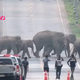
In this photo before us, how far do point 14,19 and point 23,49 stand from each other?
27.0 metres

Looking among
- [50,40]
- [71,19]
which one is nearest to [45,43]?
[50,40]

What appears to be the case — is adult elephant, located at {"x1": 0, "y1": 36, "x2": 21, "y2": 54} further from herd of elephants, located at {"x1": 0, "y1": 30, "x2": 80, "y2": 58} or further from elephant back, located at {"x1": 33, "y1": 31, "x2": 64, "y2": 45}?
elephant back, located at {"x1": 33, "y1": 31, "x2": 64, "y2": 45}

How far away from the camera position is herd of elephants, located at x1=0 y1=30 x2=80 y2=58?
42.2 metres

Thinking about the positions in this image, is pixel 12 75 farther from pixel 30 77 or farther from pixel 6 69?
pixel 30 77

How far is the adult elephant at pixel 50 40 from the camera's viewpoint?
141 feet

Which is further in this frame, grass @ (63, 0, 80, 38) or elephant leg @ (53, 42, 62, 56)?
grass @ (63, 0, 80, 38)

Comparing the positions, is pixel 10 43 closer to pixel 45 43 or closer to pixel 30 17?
pixel 45 43

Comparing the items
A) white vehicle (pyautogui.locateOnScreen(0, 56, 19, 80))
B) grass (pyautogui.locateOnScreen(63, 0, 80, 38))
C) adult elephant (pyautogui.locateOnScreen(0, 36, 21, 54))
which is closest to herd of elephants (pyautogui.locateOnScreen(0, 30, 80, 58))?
adult elephant (pyautogui.locateOnScreen(0, 36, 21, 54))

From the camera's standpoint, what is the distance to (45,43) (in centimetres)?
4356

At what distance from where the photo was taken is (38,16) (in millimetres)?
72188

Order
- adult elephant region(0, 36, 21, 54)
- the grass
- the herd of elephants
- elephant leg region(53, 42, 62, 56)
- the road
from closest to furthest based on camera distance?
1. adult elephant region(0, 36, 21, 54)
2. the herd of elephants
3. elephant leg region(53, 42, 62, 56)
4. the grass
5. the road

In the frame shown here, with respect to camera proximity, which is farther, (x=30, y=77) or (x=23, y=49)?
(x=23, y=49)

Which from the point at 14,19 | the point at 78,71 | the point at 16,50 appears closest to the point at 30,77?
the point at 78,71

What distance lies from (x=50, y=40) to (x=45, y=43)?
48 cm
